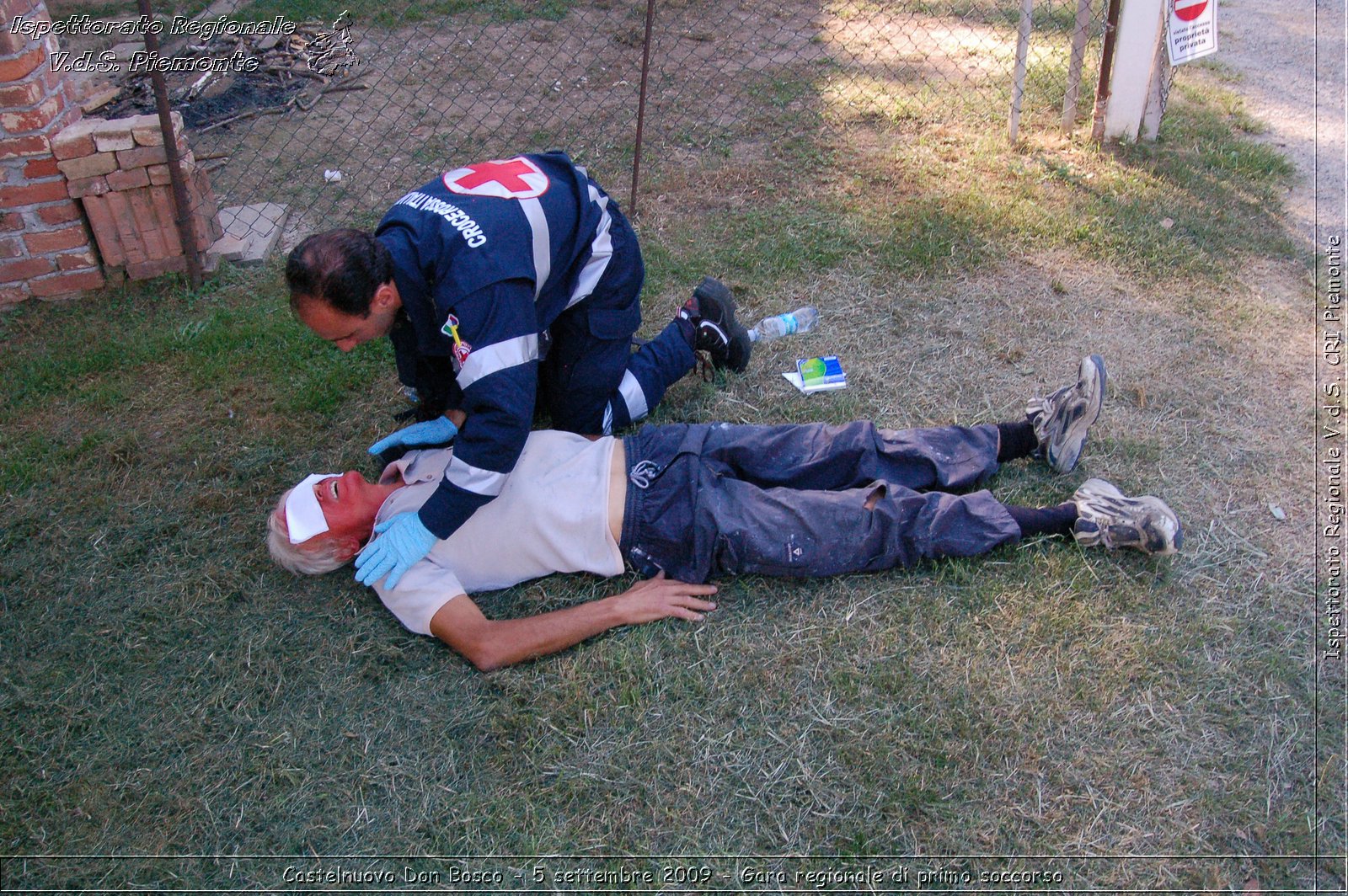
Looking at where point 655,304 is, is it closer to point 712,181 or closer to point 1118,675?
point 712,181

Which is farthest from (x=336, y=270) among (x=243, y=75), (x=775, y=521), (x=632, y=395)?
(x=243, y=75)

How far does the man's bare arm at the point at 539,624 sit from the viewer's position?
98.0 inches

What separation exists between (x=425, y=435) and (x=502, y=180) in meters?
0.86

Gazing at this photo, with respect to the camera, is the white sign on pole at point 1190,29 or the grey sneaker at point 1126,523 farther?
the white sign on pole at point 1190,29

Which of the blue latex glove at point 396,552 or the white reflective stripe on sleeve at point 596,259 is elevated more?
the white reflective stripe on sleeve at point 596,259

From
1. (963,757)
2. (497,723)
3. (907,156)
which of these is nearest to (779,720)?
(963,757)

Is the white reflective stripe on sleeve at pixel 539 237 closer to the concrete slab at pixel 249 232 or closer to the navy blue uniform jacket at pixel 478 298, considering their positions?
the navy blue uniform jacket at pixel 478 298

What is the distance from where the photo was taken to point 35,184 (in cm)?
392

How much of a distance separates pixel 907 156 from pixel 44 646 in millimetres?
4342

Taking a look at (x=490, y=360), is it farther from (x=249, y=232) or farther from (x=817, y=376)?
(x=249, y=232)

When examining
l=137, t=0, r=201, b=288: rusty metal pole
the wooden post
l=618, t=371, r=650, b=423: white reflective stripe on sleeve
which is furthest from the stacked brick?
the wooden post

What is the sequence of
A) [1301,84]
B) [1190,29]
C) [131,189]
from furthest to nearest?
[1301,84] < [1190,29] < [131,189]

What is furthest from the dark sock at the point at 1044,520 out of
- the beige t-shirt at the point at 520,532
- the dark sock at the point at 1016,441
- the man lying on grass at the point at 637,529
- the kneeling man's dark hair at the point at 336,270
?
the kneeling man's dark hair at the point at 336,270

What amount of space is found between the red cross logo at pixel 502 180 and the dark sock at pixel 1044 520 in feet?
5.51
